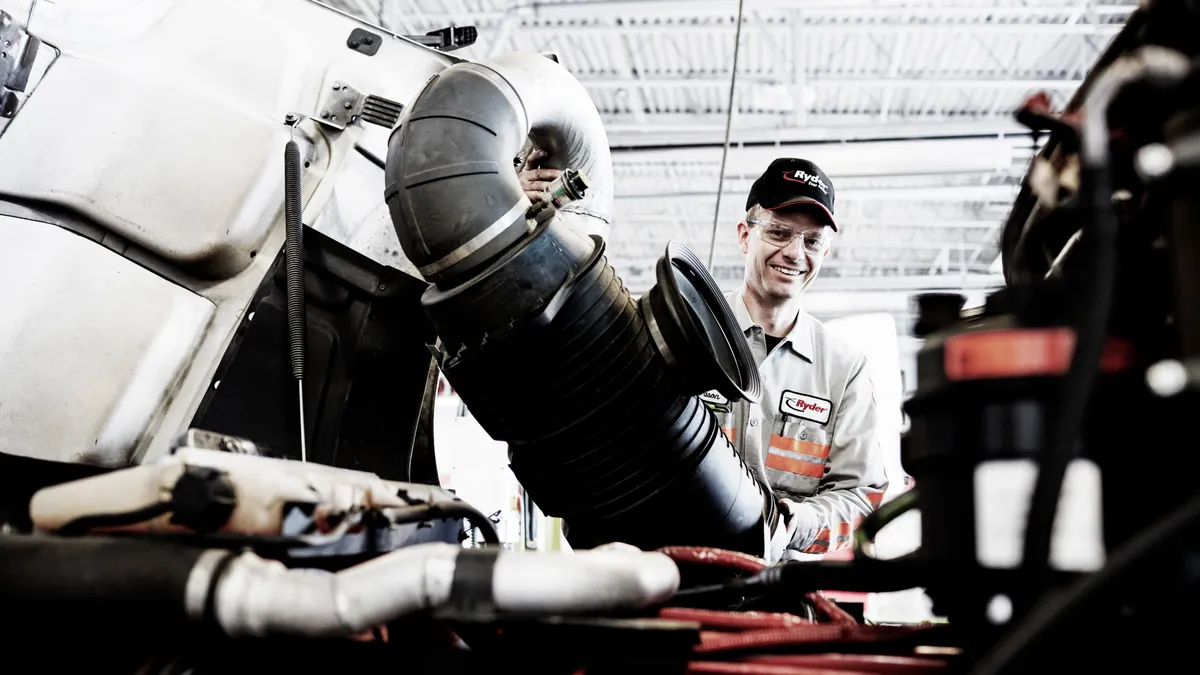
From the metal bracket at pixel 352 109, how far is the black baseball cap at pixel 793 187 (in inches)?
45.2

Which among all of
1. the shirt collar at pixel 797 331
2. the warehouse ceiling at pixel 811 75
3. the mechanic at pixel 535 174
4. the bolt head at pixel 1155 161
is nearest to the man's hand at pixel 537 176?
the mechanic at pixel 535 174

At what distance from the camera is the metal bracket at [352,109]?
142 centimetres

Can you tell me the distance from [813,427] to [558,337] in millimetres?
1291

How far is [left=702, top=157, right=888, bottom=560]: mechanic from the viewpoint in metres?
2.12

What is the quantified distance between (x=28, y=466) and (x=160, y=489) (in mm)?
433

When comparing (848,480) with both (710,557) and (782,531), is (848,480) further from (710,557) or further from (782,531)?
(710,557)

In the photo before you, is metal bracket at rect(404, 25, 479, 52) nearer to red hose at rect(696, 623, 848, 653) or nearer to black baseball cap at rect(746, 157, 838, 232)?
black baseball cap at rect(746, 157, 838, 232)

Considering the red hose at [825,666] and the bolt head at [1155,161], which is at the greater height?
the bolt head at [1155,161]

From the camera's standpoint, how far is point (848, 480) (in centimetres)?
211

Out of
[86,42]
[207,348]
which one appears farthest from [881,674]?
[86,42]

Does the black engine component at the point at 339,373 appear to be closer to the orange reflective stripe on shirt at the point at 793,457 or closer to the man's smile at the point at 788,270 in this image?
the orange reflective stripe on shirt at the point at 793,457

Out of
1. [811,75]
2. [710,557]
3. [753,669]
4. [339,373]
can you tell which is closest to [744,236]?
[339,373]

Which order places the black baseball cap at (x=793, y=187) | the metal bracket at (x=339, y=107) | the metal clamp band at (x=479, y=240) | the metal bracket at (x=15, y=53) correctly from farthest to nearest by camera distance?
the black baseball cap at (x=793, y=187) < the metal bracket at (x=339, y=107) < the metal bracket at (x=15, y=53) < the metal clamp band at (x=479, y=240)

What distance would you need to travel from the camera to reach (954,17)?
4.12 metres
